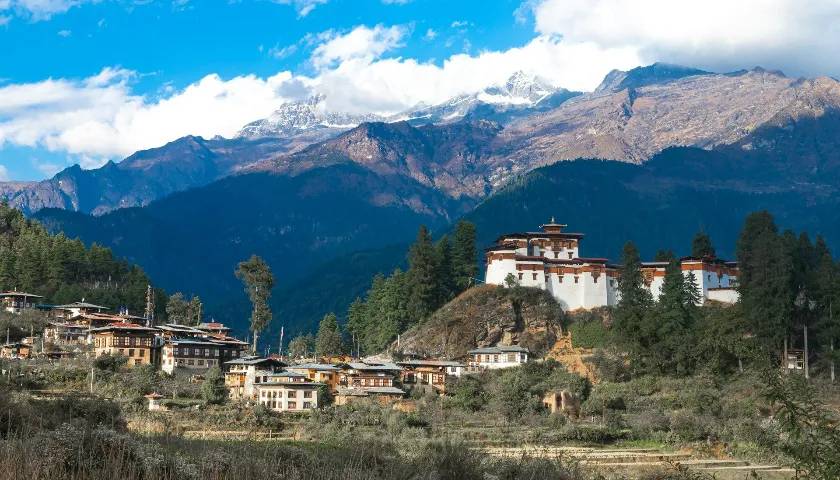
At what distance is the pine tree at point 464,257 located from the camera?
90.2 meters

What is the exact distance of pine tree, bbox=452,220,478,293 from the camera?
296 feet

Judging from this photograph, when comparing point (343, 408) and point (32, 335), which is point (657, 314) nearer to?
point (343, 408)

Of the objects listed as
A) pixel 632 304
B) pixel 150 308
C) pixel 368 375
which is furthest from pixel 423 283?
pixel 150 308

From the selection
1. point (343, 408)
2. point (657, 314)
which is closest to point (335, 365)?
point (343, 408)

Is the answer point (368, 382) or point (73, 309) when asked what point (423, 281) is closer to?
point (368, 382)

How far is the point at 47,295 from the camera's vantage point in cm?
9738

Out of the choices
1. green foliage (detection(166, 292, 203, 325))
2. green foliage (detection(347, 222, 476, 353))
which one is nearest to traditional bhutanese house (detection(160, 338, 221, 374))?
green foliage (detection(347, 222, 476, 353))

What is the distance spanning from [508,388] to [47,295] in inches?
2131

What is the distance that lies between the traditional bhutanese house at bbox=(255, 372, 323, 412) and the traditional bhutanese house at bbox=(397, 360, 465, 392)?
328 inches

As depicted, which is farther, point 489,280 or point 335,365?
point 489,280

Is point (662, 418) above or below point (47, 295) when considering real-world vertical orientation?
below

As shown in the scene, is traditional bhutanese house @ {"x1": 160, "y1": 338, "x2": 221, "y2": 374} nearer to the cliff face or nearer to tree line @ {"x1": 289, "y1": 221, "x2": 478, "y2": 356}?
the cliff face

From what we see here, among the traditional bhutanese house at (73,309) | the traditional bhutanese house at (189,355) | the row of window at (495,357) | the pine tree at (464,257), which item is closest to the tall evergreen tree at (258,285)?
the traditional bhutanese house at (189,355)

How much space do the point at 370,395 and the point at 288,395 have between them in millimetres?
5862
